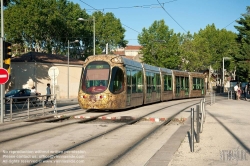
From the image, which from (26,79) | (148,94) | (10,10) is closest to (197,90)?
(148,94)

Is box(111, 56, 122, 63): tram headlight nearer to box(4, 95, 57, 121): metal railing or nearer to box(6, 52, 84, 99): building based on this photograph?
box(4, 95, 57, 121): metal railing

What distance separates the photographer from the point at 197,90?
131ft

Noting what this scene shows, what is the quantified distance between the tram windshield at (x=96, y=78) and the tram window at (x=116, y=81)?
29 cm

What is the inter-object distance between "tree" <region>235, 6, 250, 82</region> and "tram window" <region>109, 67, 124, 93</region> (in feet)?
90.7

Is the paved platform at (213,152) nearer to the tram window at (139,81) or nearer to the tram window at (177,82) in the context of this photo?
the tram window at (139,81)

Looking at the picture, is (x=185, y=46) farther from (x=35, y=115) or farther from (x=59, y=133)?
(x=59, y=133)

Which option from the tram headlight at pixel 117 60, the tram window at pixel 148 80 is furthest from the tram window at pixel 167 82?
the tram headlight at pixel 117 60

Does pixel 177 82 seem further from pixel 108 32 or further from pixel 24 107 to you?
pixel 108 32

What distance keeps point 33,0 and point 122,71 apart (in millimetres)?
42268

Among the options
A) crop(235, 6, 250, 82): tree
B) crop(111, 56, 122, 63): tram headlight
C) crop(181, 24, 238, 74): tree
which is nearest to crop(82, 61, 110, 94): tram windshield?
crop(111, 56, 122, 63): tram headlight

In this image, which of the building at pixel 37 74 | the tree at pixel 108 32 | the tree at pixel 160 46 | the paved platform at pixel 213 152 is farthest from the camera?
the tree at pixel 108 32

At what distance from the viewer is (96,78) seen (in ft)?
59.8

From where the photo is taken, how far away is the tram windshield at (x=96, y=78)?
18000mm

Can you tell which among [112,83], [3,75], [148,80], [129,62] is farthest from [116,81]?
[148,80]
